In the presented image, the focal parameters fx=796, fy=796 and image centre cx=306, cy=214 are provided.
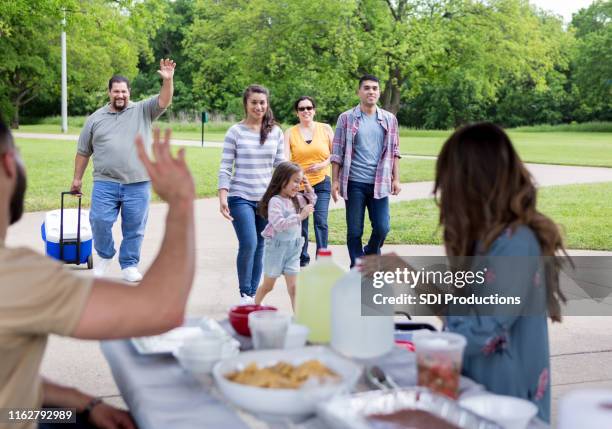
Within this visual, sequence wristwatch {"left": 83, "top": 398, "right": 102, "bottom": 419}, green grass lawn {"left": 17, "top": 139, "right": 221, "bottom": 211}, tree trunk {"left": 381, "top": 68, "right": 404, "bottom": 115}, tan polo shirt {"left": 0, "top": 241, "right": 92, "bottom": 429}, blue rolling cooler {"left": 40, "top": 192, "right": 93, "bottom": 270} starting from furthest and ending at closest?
1. tree trunk {"left": 381, "top": 68, "right": 404, "bottom": 115}
2. green grass lawn {"left": 17, "top": 139, "right": 221, "bottom": 211}
3. blue rolling cooler {"left": 40, "top": 192, "right": 93, "bottom": 270}
4. wristwatch {"left": 83, "top": 398, "right": 102, "bottom": 419}
5. tan polo shirt {"left": 0, "top": 241, "right": 92, "bottom": 429}

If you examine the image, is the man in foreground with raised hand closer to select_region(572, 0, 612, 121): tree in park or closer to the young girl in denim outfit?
the young girl in denim outfit

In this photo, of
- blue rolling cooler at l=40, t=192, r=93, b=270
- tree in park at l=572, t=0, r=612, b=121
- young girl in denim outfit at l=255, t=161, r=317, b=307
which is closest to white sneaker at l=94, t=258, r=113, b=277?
blue rolling cooler at l=40, t=192, r=93, b=270

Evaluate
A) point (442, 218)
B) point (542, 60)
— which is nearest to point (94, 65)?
point (542, 60)

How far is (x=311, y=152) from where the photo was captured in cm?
834

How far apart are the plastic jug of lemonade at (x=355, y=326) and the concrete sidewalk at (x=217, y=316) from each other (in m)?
2.30

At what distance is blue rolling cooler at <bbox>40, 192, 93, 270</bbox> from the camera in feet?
26.2

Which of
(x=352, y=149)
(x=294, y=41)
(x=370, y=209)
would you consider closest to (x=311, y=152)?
(x=352, y=149)

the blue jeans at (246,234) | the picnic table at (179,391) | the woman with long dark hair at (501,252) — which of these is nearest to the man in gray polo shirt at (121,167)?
the blue jeans at (246,234)

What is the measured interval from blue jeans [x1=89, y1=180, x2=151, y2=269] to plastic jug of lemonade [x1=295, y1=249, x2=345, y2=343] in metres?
4.88

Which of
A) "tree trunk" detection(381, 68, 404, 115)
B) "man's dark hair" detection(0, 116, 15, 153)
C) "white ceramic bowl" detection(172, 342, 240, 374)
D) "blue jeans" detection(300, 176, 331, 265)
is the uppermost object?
"tree trunk" detection(381, 68, 404, 115)

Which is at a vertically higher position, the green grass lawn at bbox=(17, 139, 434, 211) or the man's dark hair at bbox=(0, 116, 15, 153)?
the man's dark hair at bbox=(0, 116, 15, 153)

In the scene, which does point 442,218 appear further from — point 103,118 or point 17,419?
point 103,118

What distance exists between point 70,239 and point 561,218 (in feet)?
25.9

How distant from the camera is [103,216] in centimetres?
741
